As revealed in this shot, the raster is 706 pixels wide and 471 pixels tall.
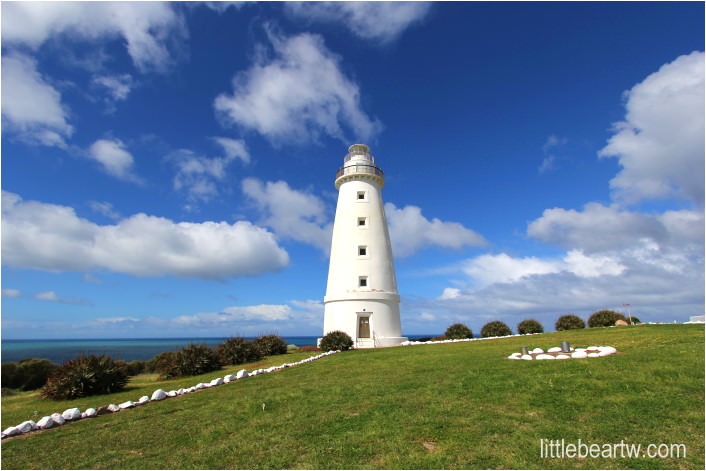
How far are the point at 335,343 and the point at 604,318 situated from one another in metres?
19.0

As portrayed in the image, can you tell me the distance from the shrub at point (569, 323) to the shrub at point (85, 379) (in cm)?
2753

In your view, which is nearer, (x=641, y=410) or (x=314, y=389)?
(x=641, y=410)

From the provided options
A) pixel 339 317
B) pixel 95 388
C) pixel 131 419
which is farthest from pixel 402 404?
pixel 339 317

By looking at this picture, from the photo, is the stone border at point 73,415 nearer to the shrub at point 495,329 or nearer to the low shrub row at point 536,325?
the low shrub row at point 536,325

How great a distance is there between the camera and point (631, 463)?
17.1 feet

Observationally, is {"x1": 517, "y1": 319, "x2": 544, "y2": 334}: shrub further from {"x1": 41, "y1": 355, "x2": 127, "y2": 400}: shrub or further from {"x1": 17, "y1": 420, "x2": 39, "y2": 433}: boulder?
{"x1": 17, "y1": 420, "x2": 39, "y2": 433}: boulder

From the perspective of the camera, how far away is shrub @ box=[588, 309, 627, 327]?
25.8 meters

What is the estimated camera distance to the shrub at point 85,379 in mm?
13812

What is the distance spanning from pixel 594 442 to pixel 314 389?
283 inches

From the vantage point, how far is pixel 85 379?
14.1 m

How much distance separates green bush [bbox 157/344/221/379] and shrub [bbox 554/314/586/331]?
78.3 feet

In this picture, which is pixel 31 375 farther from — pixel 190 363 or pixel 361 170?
pixel 361 170

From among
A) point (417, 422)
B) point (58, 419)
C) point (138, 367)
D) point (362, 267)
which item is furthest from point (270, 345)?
point (417, 422)

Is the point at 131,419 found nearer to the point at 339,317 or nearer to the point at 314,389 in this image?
the point at 314,389
